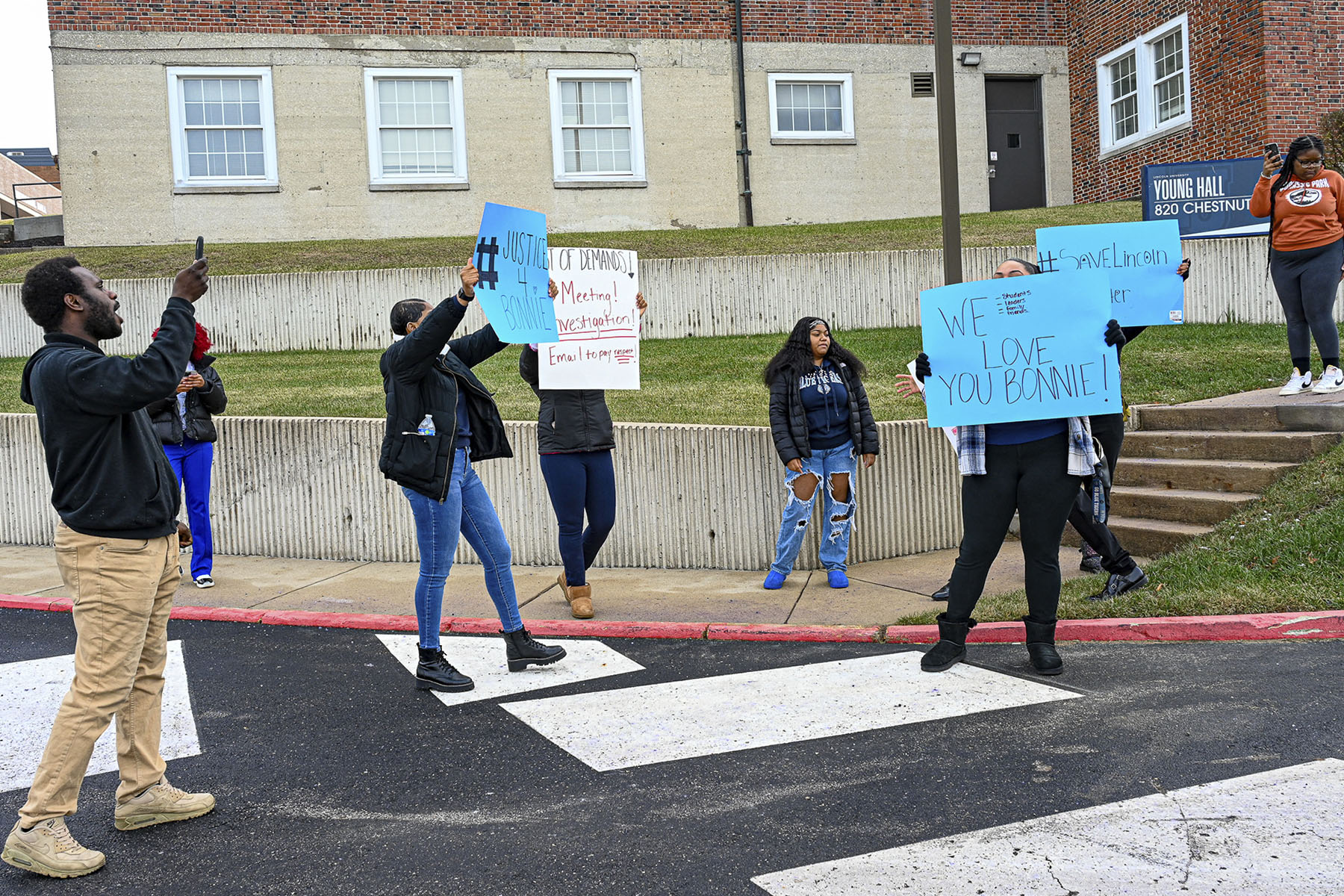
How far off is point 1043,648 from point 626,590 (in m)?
3.15

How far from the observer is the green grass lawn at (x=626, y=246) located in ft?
52.7

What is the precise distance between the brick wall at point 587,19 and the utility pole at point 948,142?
13777 millimetres

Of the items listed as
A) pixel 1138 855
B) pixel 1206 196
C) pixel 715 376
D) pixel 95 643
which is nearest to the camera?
pixel 1138 855

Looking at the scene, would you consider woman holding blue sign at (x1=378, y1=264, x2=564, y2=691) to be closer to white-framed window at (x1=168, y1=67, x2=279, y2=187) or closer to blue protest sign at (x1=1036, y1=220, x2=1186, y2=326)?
blue protest sign at (x1=1036, y1=220, x2=1186, y2=326)

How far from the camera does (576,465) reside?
6.97m

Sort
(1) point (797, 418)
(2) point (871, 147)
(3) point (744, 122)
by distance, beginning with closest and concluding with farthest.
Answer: (1) point (797, 418)
(3) point (744, 122)
(2) point (871, 147)

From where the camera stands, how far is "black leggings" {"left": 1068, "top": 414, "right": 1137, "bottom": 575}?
6.49 meters

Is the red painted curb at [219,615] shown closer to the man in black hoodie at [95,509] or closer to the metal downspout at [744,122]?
the man in black hoodie at [95,509]

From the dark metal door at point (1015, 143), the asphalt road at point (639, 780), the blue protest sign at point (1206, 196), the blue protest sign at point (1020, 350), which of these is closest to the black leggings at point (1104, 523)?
the asphalt road at point (639, 780)

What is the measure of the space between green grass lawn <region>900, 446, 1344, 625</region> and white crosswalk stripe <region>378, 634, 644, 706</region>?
1718 mm

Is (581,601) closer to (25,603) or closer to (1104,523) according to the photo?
(1104,523)

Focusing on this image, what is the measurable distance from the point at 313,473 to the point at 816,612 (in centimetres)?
432

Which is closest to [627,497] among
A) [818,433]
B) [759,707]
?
[818,433]

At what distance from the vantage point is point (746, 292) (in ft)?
47.7
